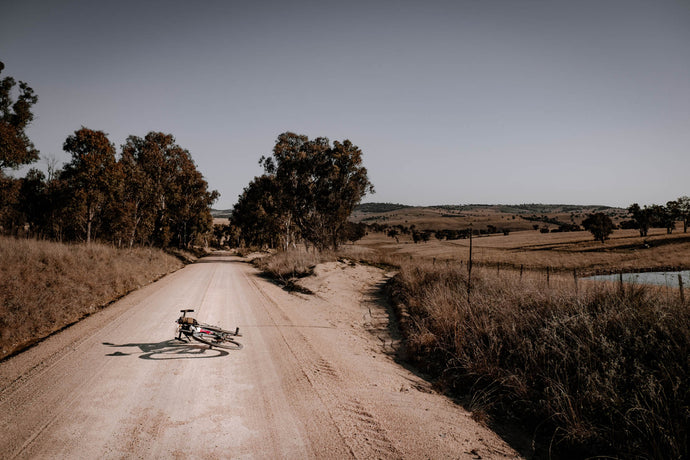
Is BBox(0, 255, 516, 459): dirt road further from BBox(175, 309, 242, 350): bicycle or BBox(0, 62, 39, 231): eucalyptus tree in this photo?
BBox(0, 62, 39, 231): eucalyptus tree

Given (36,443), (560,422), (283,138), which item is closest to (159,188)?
(283,138)

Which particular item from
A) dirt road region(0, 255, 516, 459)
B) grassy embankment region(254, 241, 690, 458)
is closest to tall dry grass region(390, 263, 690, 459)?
grassy embankment region(254, 241, 690, 458)

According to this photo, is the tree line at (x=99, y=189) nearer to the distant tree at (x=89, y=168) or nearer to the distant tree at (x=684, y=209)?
the distant tree at (x=89, y=168)

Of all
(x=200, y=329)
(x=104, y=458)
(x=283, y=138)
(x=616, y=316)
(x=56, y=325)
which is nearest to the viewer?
(x=104, y=458)

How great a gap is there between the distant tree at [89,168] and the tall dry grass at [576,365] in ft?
88.5

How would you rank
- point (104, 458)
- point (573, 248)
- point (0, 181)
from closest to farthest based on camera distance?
1. point (104, 458)
2. point (0, 181)
3. point (573, 248)

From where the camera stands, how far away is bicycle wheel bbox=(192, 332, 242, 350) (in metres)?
6.83

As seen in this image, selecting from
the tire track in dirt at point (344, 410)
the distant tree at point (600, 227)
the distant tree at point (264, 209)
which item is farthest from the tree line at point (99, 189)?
the distant tree at point (600, 227)

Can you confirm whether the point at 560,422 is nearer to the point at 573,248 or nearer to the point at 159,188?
the point at 159,188

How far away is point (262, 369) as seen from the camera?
6.10 metres

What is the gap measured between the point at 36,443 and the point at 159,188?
3620 centimetres

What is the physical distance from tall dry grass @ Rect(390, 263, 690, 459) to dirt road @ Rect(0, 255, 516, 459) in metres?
0.91

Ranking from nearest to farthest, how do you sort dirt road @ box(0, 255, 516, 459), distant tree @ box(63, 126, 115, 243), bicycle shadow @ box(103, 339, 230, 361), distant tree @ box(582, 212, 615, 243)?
dirt road @ box(0, 255, 516, 459), bicycle shadow @ box(103, 339, 230, 361), distant tree @ box(63, 126, 115, 243), distant tree @ box(582, 212, 615, 243)

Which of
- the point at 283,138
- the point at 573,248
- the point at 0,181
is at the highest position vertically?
the point at 283,138
